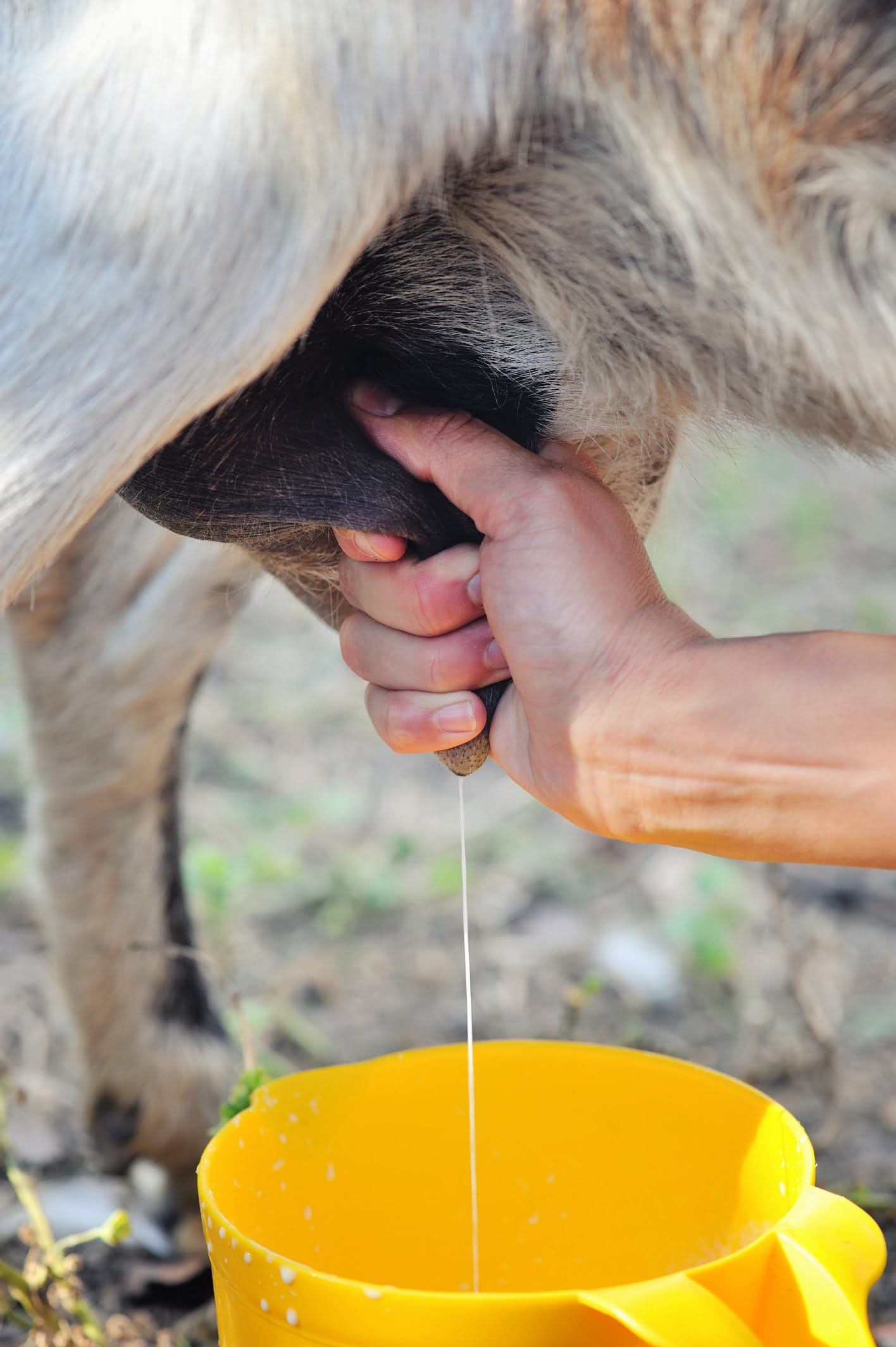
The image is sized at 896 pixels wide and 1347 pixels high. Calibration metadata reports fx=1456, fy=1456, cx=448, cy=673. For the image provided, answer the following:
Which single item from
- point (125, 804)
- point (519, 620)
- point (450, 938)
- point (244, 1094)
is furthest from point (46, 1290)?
point (450, 938)

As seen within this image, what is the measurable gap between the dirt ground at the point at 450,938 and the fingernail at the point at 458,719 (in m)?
0.27

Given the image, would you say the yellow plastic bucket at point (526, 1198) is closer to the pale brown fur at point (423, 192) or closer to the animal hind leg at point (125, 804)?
the pale brown fur at point (423, 192)

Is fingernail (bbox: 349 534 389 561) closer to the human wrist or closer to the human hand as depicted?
the human hand

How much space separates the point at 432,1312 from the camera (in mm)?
681

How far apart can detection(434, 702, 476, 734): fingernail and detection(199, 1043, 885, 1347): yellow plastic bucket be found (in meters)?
0.22

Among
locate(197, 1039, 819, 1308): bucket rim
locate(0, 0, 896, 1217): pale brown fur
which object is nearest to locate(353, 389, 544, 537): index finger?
locate(0, 0, 896, 1217): pale brown fur

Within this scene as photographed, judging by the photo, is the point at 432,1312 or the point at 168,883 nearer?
the point at 432,1312

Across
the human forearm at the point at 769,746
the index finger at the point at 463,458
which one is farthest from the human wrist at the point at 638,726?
the index finger at the point at 463,458

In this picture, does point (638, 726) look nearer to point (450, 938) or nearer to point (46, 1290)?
point (46, 1290)

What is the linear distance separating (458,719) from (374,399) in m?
0.23

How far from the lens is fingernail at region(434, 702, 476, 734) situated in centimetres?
100

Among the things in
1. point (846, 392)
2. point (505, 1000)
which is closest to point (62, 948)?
point (505, 1000)

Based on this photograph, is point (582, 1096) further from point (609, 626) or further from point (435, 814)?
point (435, 814)

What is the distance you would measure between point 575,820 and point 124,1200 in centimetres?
86
